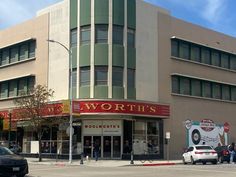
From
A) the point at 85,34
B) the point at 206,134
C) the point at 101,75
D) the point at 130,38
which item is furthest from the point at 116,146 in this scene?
the point at 206,134

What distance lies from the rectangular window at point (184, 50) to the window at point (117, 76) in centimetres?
900

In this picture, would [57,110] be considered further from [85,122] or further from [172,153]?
[172,153]

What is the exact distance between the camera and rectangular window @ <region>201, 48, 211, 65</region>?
52.4m

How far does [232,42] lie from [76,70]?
884 inches

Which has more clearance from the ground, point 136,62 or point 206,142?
point 136,62

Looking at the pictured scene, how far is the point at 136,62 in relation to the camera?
4481 centimetres

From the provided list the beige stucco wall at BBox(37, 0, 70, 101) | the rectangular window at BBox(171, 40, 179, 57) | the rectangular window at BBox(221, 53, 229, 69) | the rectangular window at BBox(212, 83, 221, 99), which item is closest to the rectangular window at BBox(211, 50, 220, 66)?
the rectangular window at BBox(221, 53, 229, 69)

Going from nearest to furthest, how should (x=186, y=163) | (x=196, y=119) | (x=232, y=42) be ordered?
(x=186, y=163) → (x=196, y=119) → (x=232, y=42)

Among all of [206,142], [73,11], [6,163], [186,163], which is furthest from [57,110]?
[6,163]

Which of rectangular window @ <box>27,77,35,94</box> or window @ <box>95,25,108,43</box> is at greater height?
window @ <box>95,25,108,43</box>

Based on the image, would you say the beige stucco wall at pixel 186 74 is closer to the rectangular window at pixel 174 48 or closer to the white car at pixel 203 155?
the rectangular window at pixel 174 48

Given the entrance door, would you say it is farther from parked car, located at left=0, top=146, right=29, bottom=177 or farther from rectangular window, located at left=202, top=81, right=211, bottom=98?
parked car, located at left=0, top=146, right=29, bottom=177

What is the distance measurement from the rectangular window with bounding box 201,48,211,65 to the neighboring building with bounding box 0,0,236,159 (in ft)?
0.53

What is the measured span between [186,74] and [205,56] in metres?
4.60
